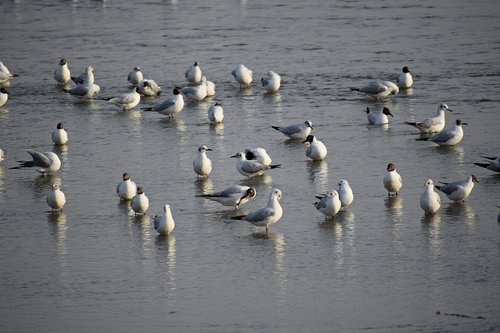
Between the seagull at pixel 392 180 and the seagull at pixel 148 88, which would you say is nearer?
the seagull at pixel 392 180

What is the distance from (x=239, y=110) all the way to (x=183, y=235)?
9.79 meters

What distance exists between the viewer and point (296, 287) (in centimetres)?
1518

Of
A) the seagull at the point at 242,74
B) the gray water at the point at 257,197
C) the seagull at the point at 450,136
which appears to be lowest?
the gray water at the point at 257,197

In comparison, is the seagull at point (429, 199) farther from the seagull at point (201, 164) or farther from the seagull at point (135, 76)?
the seagull at point (135, 76)

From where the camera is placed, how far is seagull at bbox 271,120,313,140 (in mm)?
23562

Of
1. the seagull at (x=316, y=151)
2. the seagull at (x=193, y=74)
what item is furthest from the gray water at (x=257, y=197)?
the seagull at (x=193, y=74)

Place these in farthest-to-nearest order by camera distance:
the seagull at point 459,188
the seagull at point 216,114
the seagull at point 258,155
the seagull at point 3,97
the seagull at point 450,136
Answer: the seagull at point 3,97 → the seagull at point 216,114 → the seagull at point 450,136 → the seagull at point 258,155 → the seagull at point 459,188

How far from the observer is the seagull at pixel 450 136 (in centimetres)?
2272

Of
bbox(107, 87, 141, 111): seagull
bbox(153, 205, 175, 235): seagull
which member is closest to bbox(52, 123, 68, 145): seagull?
bbox(107, 87, 141, 111): seagull

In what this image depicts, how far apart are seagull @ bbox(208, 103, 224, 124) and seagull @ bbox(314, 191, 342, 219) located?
752 cm

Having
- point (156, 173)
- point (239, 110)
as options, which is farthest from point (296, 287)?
point (239, 110)

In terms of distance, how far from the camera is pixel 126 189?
19375 millimetres

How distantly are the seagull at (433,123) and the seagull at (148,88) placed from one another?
7.62 m

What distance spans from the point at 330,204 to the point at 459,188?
7.36 ft
